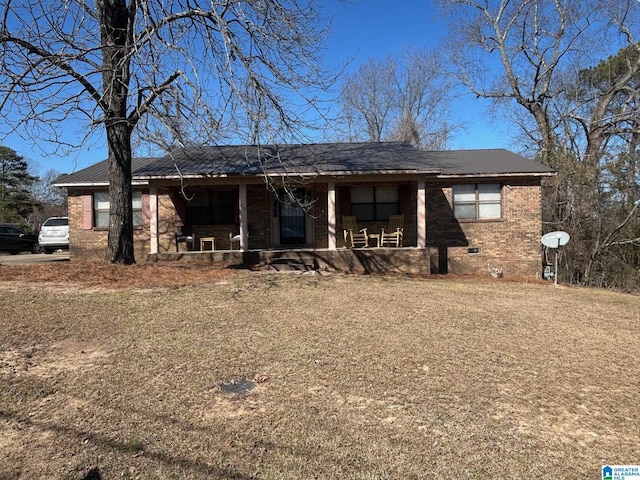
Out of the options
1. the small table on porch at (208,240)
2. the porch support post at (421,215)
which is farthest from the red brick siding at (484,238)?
the small table on porch at (208,240)

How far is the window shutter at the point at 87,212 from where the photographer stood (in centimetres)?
1496

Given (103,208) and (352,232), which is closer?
(352,232)

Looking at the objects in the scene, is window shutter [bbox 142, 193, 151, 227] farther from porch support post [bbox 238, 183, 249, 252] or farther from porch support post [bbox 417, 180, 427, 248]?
porch support post [bbox 417, 180, 427, 248]

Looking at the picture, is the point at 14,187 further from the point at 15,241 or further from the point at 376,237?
the point at 376,237

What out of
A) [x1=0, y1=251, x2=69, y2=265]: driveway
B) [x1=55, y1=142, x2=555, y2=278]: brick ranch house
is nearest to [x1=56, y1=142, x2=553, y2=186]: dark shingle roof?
[x1=55, y1=142, x2=555, y2=278]: brick ranch house

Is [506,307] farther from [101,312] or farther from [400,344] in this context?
[101,312]

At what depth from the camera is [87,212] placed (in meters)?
15.0

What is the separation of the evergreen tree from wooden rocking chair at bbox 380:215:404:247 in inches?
1264

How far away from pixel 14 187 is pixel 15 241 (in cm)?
2010

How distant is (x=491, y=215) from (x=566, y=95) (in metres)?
13.9

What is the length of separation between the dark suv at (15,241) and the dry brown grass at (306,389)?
15.0 meters

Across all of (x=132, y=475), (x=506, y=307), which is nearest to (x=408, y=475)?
(x=132, y=475)

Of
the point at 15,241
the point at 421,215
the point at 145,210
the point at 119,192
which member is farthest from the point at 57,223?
the point at 421,215

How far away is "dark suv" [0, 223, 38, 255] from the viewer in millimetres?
20062
